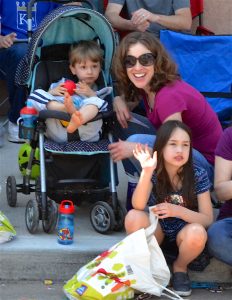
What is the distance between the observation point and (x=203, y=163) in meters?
4.75

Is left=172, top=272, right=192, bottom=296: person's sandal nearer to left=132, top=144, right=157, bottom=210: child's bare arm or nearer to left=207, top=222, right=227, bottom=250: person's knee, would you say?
left=207, top=222, right=227, bottom=250: person's knee

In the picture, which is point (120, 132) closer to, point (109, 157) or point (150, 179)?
point (109, 157)

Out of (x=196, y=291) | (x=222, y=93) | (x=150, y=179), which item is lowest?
(x=196, y=291)

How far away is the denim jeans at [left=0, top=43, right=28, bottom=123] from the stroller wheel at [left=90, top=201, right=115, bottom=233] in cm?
173

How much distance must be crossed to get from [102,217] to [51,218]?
0.31 m

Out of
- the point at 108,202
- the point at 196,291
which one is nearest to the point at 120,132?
the point at 108,202

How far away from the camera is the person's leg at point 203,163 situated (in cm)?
468

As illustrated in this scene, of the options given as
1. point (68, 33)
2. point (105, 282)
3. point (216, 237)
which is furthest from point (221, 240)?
point (68, 33)

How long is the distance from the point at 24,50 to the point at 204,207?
2524 mm

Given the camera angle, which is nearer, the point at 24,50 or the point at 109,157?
the point at 109,157

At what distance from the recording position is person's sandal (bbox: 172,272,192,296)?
437 centimetres

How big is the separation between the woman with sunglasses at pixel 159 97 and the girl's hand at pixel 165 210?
431 millimetres

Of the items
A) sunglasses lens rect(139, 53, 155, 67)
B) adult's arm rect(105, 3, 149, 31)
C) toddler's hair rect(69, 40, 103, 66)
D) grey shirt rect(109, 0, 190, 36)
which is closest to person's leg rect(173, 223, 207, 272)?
Answer: sunglasses lens rect(139, 53, 155, 67)

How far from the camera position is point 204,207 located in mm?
4410
